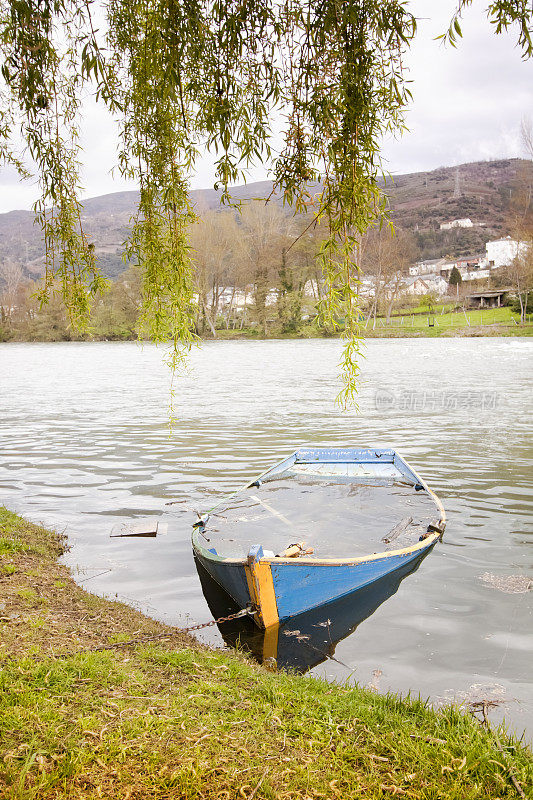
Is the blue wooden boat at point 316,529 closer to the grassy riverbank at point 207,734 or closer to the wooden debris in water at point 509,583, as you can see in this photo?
the wooden debris in water at point 509,583


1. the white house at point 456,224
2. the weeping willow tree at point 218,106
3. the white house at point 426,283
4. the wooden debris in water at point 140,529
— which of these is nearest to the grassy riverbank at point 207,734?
the weeping willow tree at point 218,106

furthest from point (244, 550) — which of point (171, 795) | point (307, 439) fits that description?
point (307, 439)

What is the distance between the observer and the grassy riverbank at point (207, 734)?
3.05m

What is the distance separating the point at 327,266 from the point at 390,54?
96 cm

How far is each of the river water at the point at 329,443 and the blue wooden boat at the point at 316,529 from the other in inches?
17.2

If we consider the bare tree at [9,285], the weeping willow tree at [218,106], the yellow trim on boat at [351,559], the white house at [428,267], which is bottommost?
the yellow trim on boat at [351,559]

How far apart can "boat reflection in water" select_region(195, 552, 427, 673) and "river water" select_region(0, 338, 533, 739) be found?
0.13 m

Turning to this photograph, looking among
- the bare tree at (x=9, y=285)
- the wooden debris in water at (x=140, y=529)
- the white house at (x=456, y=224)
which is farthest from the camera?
the white house at (x=456, y=224)

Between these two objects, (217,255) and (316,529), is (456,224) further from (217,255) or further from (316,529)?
(316,529)

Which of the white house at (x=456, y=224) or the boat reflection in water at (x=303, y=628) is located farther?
the white house at (x=456, y=224)

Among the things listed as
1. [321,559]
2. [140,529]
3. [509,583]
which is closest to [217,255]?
[140,529]

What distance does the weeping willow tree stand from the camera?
8.96 feet

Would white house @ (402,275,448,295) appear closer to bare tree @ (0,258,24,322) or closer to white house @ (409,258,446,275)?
white house @ (409,258,446,275)

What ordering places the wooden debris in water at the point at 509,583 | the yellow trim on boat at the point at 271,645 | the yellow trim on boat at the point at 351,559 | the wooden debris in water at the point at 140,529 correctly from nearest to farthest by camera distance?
the yellow trim on boat at the point at 271,645 < the yellow trim on boat at the point at 351,559 < the wooden debris in water at the point at 509,583 < the wooden debris in water at the point at 140,529
